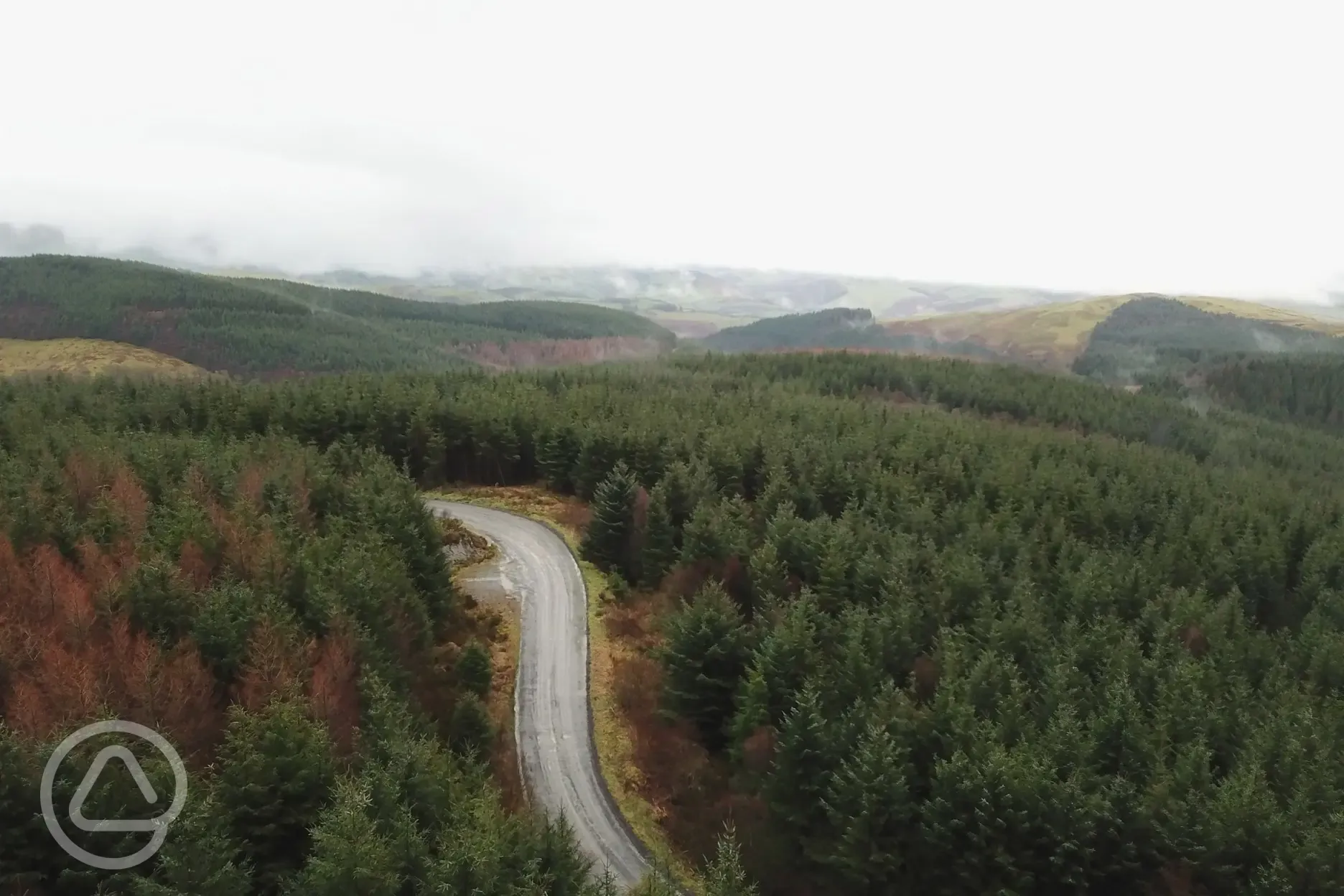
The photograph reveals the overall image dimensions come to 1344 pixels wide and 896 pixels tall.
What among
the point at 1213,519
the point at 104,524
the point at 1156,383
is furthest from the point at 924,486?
the point at 1156,383

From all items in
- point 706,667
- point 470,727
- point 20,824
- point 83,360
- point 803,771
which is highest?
point 20,824

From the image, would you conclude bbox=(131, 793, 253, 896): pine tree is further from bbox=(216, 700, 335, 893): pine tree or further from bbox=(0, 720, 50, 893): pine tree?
bbox=(0, 720, 50, 893): pine tree

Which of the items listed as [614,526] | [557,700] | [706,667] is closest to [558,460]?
[614,526]

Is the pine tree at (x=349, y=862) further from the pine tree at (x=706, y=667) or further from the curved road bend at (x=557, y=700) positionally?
the pine tree at (x=706, y=667)

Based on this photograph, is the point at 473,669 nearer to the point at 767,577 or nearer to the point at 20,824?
the point at 767,577

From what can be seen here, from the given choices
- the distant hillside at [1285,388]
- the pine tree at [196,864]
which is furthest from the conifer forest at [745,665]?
the distant hillside at [1285,388]

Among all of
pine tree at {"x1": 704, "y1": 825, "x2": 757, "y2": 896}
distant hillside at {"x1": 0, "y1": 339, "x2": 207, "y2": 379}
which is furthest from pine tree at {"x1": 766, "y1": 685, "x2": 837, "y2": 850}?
distant hillside at {"x1": 0, "y1": 339, "x2": 207, "y2": 379}

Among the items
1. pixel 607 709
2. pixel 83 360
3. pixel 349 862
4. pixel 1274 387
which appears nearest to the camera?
pixel 349 862
